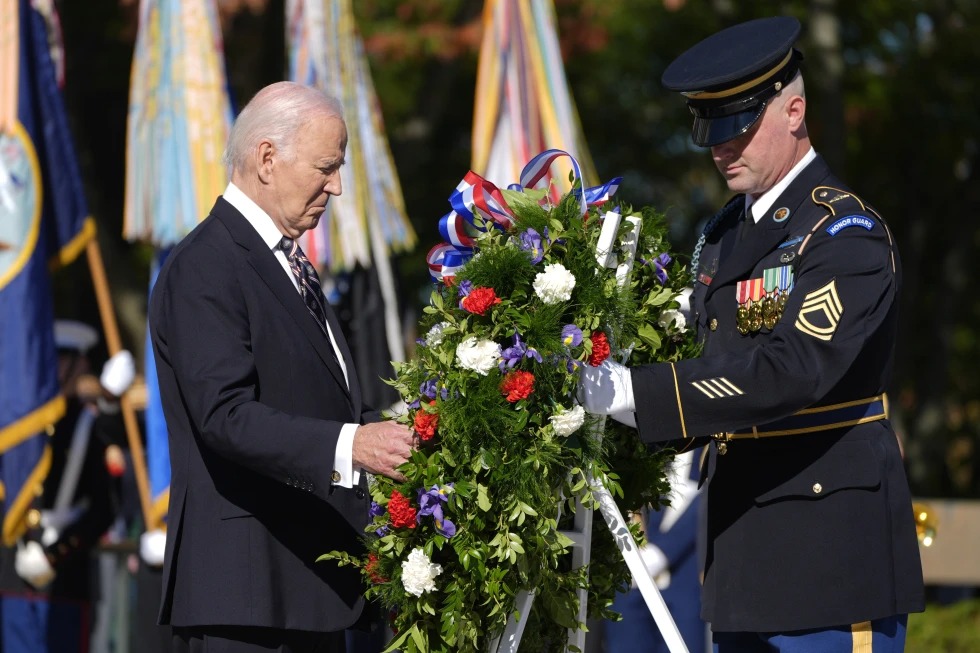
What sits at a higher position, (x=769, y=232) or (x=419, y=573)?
(x=769, y=232)

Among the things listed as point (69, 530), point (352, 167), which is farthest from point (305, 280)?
point (69, 530)

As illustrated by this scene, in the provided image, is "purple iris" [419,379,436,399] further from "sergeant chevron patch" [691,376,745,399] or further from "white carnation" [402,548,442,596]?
"sergeant chevron patch" [691,376,745,399]

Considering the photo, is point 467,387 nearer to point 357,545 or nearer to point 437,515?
point 437,515

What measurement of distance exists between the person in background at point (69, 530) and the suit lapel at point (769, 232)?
423cm

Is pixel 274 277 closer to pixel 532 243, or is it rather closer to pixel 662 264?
pixel 532 243

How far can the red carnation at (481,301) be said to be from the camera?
2.81 meters

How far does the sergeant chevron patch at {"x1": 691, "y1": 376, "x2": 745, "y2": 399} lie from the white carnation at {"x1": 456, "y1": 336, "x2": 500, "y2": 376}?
50 centimetres

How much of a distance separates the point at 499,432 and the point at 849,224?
990 millimetres

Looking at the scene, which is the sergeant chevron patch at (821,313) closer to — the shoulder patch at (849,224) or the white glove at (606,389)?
the shoulder patch at (849,224)

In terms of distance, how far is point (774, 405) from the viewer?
2.94 m

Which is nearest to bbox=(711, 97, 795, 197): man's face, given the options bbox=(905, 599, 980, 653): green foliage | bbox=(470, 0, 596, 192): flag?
bbox=(470, 0, 596, 192): flag

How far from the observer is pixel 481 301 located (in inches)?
111

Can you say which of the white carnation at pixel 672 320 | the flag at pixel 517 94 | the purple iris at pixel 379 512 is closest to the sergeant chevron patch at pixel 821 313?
the white carnation at pixel 672 320

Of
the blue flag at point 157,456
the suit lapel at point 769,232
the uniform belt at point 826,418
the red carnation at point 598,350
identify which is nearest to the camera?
the red carnation at point 598,350
